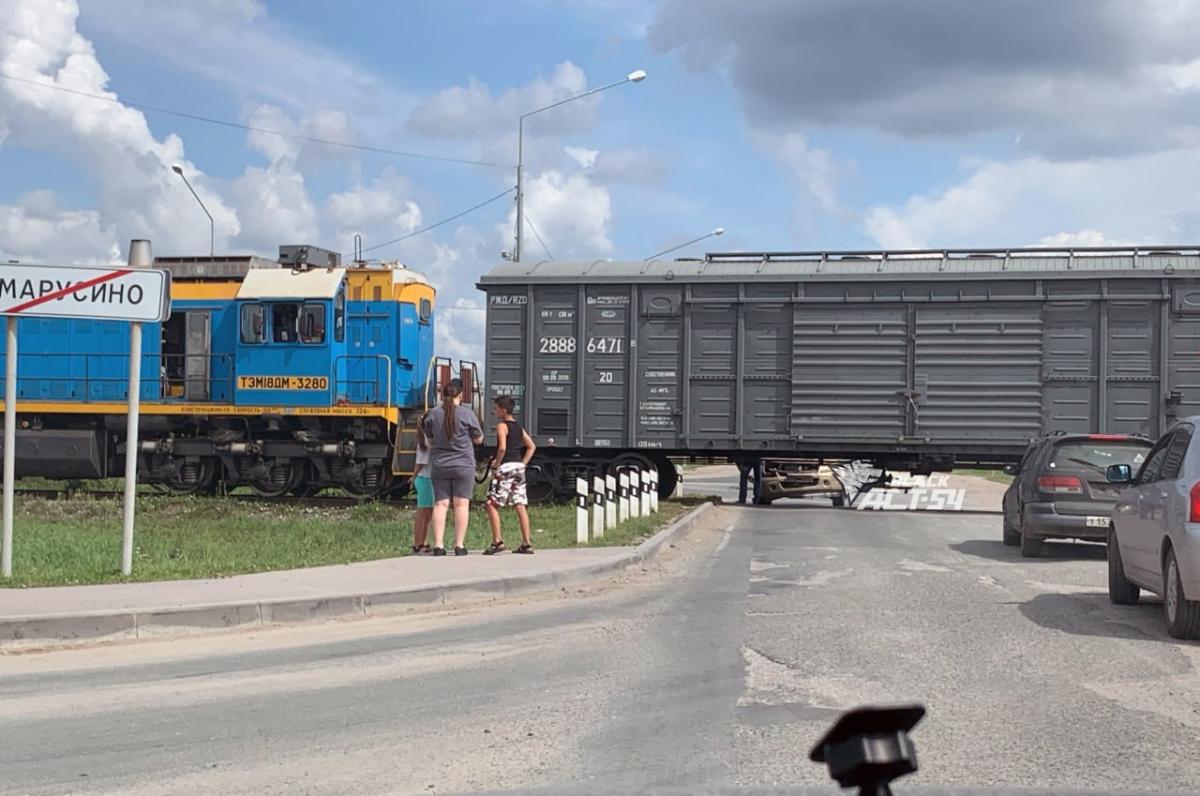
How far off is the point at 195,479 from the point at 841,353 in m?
11.8

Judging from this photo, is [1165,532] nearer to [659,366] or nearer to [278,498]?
[659,366]

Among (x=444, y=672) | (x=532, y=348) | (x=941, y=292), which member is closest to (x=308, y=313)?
(x=532, y=348)

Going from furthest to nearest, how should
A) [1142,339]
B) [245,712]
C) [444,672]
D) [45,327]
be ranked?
[45,327] < [1142,339] < [444,672] < [245,712]

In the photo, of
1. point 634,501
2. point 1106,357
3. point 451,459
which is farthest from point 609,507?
point 1106,357

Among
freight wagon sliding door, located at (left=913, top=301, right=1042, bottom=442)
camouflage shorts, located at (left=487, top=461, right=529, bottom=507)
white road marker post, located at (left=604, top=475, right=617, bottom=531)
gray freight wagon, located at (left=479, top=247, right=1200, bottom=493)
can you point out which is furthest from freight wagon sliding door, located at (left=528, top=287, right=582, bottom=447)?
camouflage shorts, located at (left=487, top=461, right=529, bottom=507)

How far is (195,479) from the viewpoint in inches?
862

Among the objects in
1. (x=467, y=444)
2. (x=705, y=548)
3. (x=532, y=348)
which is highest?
(x=532, y=348)

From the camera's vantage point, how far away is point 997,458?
21562 mm

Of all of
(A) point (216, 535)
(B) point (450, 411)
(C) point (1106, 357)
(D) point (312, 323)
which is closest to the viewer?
(B) point (450, 411)

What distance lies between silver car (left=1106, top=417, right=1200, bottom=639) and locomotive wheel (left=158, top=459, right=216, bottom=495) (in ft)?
52.8

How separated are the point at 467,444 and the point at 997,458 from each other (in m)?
12.3

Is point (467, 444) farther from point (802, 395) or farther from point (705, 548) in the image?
point (802, 395)

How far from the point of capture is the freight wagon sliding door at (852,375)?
21.6 m

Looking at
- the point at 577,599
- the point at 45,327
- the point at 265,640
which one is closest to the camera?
the point at 265,640
